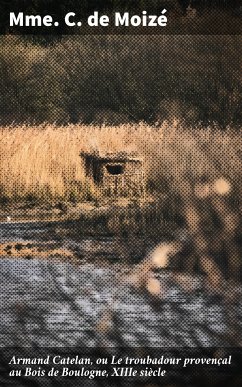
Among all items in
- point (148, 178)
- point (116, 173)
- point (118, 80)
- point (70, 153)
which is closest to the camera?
point (148, 178)

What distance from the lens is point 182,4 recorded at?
1648 cm

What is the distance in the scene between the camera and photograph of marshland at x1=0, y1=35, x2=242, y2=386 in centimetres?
403

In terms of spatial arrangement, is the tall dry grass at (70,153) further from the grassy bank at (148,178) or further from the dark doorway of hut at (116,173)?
the dark doorway of hut at (116,173)

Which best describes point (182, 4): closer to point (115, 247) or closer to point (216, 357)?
point (115, 247)

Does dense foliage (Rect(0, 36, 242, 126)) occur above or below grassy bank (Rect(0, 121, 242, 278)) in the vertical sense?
above

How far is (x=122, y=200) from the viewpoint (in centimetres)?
1320

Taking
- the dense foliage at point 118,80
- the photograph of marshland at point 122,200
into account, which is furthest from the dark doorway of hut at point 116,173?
the dense foliage at point 118,80

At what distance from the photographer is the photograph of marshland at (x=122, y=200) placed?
403 cm

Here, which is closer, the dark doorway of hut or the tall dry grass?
the tall dry grass

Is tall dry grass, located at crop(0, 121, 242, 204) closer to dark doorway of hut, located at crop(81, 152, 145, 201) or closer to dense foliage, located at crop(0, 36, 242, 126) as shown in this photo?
dark doorway of hut, located at crop(81, 152, 145, 201)

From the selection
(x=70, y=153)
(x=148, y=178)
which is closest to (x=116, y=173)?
(x=70, y=153)

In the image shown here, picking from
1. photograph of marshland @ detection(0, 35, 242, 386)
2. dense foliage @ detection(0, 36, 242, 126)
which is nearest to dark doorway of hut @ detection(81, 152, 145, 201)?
photograph of marshland @ detection(0, 35, 242, 386)

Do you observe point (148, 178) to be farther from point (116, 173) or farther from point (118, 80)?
point (118, 80)

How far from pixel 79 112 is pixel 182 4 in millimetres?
6759
